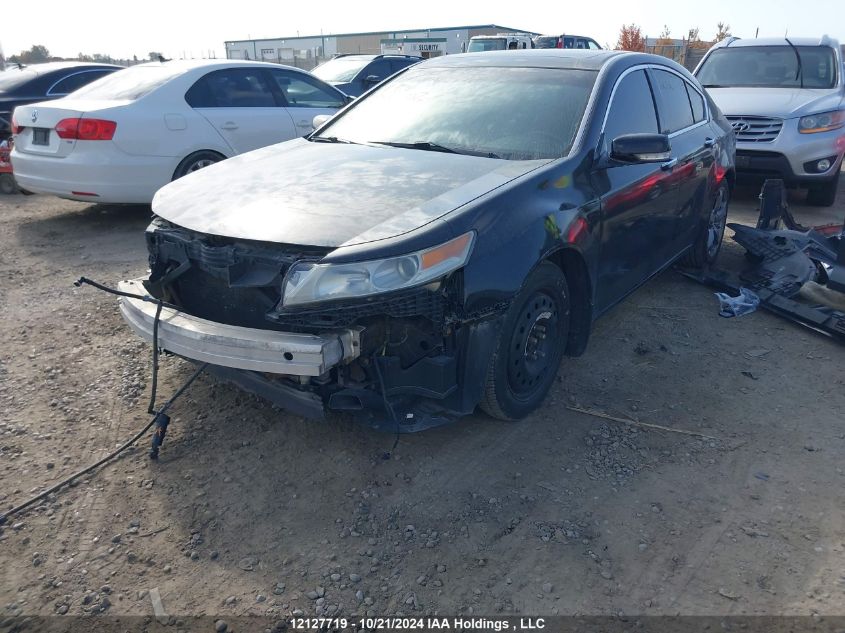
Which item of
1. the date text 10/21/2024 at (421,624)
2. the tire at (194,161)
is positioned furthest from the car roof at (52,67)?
the date text 10/21/2024 at (421,624)

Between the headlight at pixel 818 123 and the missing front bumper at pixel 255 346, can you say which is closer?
the missing front bumper at pixel 255 346

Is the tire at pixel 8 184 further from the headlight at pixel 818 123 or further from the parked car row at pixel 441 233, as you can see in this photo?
the headlight at pixel 818 123

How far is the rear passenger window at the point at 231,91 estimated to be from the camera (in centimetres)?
681

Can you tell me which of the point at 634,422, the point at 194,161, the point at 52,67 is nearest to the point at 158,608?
the point at 634,422

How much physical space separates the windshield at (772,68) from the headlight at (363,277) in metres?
7.86

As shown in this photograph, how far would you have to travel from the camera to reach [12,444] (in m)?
3.18

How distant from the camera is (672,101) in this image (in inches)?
185

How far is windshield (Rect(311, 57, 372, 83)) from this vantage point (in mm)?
12352

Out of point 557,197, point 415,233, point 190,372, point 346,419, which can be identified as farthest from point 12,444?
point 557,197

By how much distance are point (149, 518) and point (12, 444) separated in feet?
3.22

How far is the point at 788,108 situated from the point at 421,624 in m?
7.68

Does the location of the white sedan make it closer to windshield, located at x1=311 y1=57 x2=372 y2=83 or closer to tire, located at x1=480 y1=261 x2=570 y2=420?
tire, located at x1=480 y1=261 x2=570 y2=420

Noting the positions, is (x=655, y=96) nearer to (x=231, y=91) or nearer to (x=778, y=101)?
(x=778, y=101)

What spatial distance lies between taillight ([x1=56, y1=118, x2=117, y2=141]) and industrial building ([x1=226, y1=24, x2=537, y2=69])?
33456 millimetres
